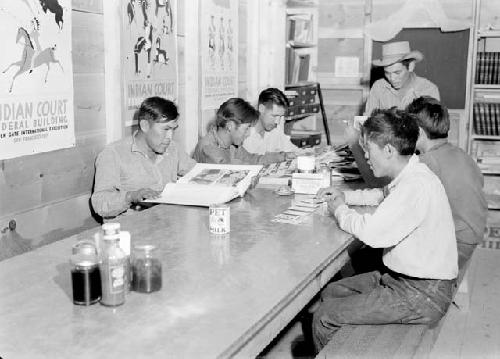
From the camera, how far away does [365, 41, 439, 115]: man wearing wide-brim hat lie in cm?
481

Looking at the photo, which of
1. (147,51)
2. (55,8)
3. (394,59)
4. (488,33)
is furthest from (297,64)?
(55,8)

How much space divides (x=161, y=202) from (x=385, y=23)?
3715 millimetres

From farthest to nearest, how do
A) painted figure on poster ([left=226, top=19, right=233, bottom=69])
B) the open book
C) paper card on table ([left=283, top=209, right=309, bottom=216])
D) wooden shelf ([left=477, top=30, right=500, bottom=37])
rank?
wooden shelf ([left=477, top=30, right=500, bottom=37]), painted figure on poster ([left=226, top=19, right=233, bottom=69]), the open book, paper card on table ([left=283, top=209, right=309, bottom=216])

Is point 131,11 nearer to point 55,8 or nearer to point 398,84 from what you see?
point 55,8

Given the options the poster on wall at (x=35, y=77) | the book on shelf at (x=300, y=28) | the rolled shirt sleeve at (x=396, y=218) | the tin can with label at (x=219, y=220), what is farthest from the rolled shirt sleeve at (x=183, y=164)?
the book on shelf at (x=300, y=28)

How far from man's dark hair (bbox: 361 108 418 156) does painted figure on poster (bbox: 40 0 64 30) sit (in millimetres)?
1473

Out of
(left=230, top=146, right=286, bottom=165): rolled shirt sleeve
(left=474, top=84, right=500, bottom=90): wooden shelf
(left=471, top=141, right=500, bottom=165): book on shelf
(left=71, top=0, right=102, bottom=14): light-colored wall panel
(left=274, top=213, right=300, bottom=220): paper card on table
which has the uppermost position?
(left=71, top=0, right=102, bottom=14): light-colored wall panel

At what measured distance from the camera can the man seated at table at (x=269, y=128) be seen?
434 centimetres

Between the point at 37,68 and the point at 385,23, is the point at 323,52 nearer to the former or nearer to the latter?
the point at 385,23

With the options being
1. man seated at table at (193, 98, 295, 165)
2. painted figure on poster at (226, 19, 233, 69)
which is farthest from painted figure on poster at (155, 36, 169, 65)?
painted figure on poster at (226, 19, 233, 69)

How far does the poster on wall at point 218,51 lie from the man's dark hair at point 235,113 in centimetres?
77

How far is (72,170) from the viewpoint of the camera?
3.18 m

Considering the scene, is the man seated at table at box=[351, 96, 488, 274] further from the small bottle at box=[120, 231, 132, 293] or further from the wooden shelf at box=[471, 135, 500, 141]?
the wooden shelf at box=[471, 135, 500, 141]

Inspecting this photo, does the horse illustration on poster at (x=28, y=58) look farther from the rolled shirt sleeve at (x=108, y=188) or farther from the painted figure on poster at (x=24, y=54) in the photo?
the rolled shirt sleeve at (x=108, y=188)
